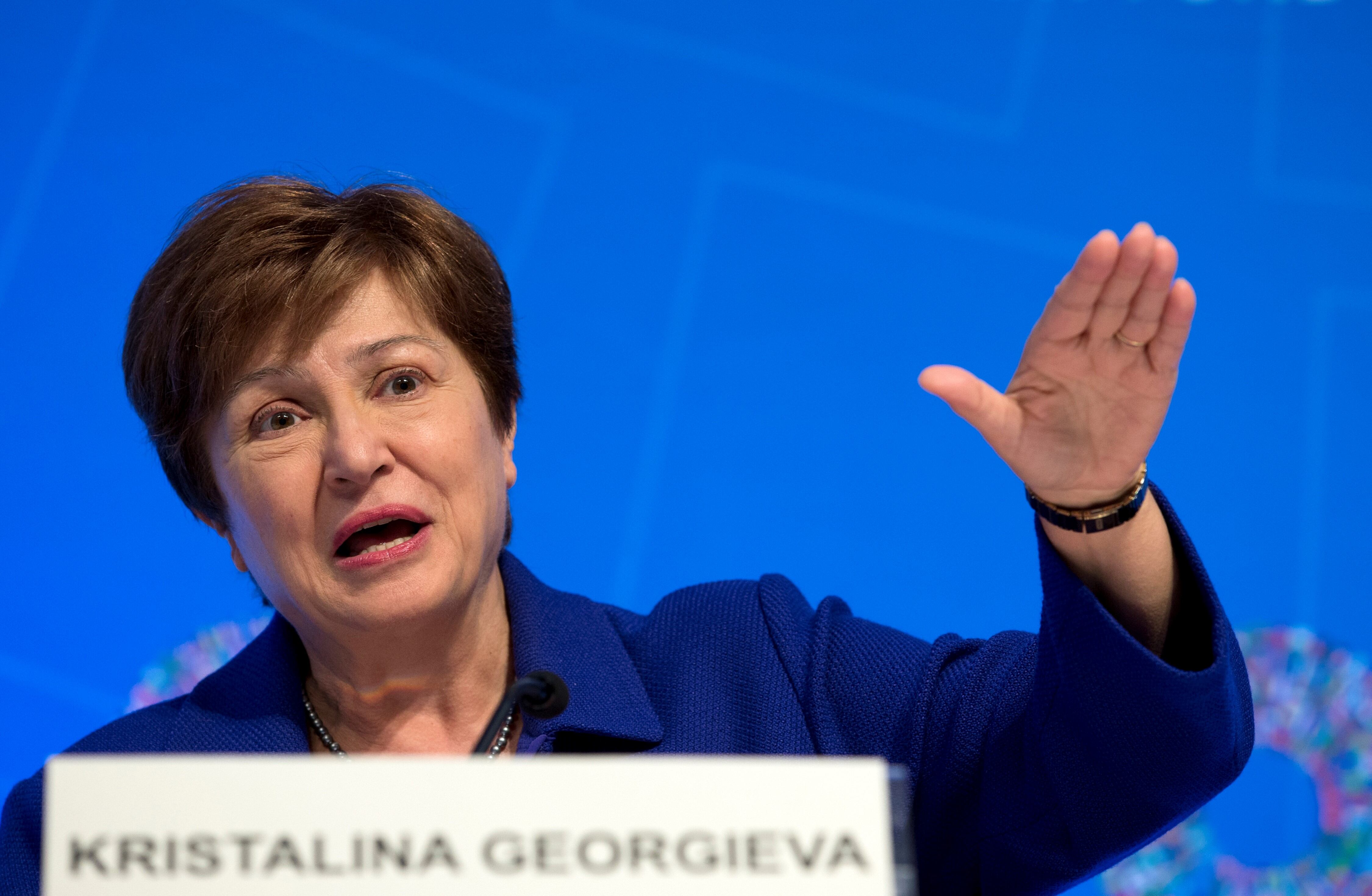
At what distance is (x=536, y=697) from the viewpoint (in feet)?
3.03

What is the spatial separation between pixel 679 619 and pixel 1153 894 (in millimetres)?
1116

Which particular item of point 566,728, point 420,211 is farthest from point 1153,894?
point 420,211

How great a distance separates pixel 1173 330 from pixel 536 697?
0.57m

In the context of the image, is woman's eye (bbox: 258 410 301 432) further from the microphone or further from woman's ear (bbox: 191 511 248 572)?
the microphone

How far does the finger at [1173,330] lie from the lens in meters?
1.01

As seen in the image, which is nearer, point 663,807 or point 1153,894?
point 663,807

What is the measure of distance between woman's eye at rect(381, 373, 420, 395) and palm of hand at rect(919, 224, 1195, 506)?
1.94 feet

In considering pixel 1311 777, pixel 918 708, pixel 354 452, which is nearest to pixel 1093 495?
pixel 918 708

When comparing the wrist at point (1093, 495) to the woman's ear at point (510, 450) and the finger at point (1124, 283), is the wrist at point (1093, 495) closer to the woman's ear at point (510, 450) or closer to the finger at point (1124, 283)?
the finger at point (1124, 283)

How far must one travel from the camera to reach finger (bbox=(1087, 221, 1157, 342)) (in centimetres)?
98

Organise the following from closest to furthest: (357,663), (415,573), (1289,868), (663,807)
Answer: (663,807) < (415,573) < (357,663) < (1289,868)

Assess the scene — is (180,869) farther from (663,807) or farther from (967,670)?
(967,670)

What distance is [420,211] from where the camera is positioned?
1.52 meters

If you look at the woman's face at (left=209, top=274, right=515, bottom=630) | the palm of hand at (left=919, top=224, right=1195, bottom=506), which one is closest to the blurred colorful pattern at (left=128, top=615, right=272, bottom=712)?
the woman's face at (left=209, top=274, right=515, bottom=630)
